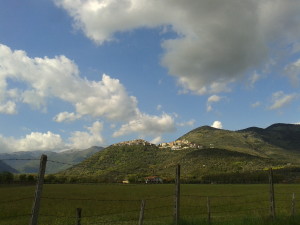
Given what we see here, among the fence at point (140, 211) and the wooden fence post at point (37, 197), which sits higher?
the wooden fence post at point (37, 197)

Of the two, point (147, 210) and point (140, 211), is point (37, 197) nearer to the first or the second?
point (140, 211)

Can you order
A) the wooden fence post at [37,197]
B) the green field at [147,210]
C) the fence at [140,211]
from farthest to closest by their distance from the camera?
the green field at [147,210] < the fence at [140,211] < the wooden fence post at [37,197]

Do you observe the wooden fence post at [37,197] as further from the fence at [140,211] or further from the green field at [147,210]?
the green field at [147,210]

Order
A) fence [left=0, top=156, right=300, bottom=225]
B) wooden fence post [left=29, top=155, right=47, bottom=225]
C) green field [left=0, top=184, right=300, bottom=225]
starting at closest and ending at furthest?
wooden fence post [left=29, top=155, right=47, bottom=225] < fence [left=0, top=156, right=300, bottom=225] < green field [left=0, top=184, right=300, bottom=225]

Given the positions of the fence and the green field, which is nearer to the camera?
the fence

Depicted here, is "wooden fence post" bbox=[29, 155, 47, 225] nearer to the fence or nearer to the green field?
the fence

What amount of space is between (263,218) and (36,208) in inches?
495

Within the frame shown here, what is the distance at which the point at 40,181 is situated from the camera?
32.7ft

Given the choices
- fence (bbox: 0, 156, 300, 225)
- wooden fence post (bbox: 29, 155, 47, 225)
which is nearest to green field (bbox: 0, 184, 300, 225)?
fence (bbox: 0, 156, 300, 225)

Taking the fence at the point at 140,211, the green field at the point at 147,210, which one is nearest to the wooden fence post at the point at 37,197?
the fence at the point at 140,211

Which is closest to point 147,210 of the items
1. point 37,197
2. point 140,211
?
point 140,211

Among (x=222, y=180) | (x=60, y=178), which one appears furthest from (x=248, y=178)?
(x=60, y=178)

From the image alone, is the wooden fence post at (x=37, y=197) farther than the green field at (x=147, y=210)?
No

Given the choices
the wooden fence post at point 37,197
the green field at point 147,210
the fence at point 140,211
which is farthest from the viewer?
the green field at point 147,210
